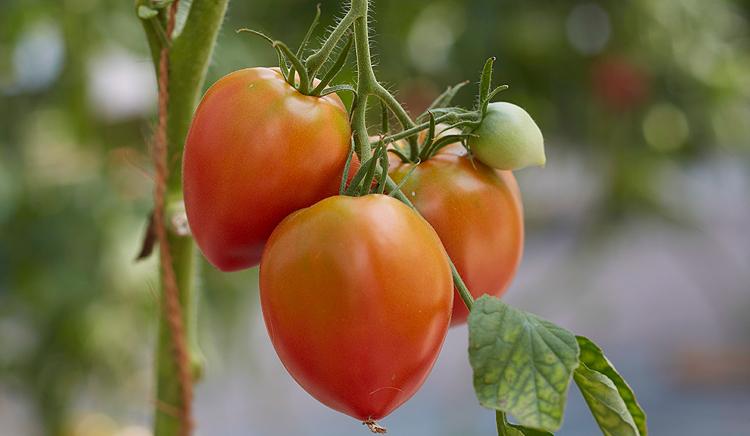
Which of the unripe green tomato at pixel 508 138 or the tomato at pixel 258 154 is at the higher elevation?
the unripe green tomato at pixel 508 138

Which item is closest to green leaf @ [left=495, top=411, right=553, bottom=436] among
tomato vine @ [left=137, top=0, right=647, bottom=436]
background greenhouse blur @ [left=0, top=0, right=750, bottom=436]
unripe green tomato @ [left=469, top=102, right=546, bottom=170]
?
tomato vine @ [left=137, top=0, right=647, bottom=436]

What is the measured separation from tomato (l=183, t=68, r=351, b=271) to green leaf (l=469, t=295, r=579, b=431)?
8 cm

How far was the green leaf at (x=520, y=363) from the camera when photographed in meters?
0.30

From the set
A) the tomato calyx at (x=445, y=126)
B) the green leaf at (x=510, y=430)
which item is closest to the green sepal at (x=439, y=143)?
the tomato calyx at (x=445, y=126)

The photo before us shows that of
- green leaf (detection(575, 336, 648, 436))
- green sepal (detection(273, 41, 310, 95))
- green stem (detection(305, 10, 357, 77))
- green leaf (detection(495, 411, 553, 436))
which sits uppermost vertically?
green stem (detection(305, 10, 357, 77))

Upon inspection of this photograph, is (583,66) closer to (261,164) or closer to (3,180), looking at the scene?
(3,180)

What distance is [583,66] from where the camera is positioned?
4.64ft

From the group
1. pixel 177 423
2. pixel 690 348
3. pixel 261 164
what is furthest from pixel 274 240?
pixel 690 348

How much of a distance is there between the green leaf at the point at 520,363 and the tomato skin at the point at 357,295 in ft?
0.08

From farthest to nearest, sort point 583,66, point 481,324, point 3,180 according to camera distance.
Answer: point 583,66 < point 3,180 < point 481,324

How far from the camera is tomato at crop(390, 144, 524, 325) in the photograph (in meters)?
0.38

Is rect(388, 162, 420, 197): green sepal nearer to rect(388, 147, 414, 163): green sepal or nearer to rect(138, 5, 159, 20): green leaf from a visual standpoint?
rect(388, 147, 414, 163): green sepal

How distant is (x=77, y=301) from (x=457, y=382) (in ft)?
5.75

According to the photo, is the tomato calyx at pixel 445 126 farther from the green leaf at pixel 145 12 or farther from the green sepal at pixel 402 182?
the green leaf at pixel 145 12
